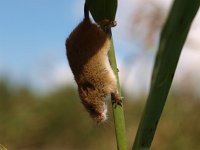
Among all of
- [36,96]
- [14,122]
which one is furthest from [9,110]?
[36,96]

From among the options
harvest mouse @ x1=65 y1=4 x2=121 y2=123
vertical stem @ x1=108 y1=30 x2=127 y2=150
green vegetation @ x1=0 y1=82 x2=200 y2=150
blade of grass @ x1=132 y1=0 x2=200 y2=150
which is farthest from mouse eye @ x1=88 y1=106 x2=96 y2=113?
green vegetation @ x1=0 y1=82 x2=200 y2=150

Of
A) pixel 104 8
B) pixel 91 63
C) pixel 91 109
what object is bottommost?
pixel 91 109

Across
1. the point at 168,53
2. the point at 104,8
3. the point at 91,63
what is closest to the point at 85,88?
the point at 91,63

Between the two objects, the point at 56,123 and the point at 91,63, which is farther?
the point at 56,123

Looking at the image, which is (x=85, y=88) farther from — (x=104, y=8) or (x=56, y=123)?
(x=56, y=123)

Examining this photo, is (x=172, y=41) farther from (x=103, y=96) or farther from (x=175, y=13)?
(x=103, y=96)

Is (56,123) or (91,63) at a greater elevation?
(91,63)

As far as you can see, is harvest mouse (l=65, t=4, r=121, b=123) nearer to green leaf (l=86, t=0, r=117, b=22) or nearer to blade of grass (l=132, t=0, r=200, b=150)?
green leaf (l=86, t=0, r=117, b=22)
